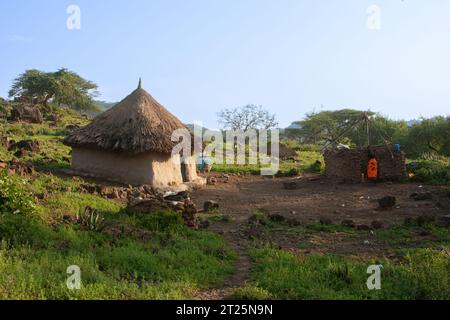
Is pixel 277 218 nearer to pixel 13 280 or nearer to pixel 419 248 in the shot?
pixel 419 248

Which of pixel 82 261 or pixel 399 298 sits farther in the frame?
pixel 82 261

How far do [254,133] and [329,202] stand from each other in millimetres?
25994

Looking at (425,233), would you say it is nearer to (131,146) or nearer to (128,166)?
(131,146)

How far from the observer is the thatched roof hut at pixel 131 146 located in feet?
43.8

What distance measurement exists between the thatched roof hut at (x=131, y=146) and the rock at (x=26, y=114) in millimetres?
11918

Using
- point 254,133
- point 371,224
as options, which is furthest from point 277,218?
point 254,133

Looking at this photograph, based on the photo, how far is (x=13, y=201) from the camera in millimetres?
7574

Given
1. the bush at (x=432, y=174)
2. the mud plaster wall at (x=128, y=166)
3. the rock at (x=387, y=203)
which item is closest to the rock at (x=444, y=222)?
the rock at (x=387, y=203)

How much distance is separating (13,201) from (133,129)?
21.0 feet

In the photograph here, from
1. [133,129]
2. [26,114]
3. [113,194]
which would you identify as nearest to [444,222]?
[113,194]

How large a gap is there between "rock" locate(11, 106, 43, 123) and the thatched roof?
11816mm

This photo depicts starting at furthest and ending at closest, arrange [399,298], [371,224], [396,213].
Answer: [396,213], [371,224], [399,298]

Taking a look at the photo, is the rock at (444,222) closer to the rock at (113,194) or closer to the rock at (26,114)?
the rock at (113,194)
